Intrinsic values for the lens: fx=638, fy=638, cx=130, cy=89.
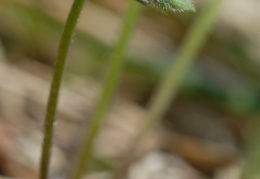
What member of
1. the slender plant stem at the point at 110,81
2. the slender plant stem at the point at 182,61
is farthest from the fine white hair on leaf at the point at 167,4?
the slender plant stem at the point at 182,61

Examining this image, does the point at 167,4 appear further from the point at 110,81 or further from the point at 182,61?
the point at 182,61

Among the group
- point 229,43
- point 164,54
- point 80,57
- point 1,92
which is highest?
point 229,43

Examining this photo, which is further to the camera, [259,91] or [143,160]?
[259,91]

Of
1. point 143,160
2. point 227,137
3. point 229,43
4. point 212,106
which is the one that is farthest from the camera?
point 229,43

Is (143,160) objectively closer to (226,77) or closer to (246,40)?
(226,77)

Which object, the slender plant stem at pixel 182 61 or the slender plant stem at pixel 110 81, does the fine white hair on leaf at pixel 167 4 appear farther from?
the slender plant stem at pixel 182 61

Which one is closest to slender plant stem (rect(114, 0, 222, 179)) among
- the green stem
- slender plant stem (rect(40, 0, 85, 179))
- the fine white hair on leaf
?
the green stem

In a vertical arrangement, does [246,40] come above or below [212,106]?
above

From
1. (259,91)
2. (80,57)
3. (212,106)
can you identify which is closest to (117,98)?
(80,57)
